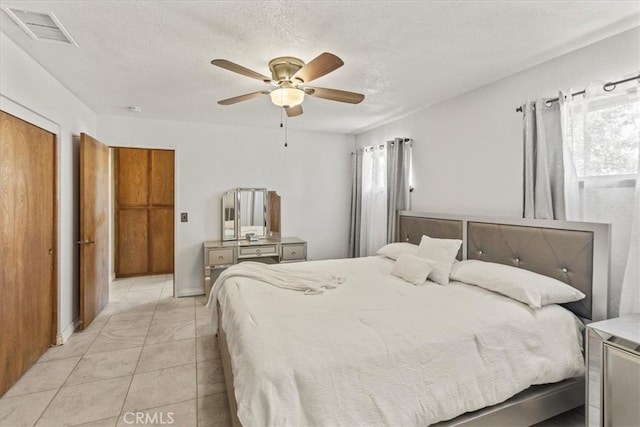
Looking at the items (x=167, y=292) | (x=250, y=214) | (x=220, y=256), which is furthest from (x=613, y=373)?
(x=167, y=292)

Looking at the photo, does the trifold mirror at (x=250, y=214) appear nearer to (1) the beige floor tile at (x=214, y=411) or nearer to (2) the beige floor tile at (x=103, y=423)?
(1) the beige floor tile at (x=214, y=411)

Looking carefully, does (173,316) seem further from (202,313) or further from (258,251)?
(258,251)

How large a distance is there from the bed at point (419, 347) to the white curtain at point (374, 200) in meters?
1.94

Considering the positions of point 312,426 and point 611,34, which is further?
point 611,34

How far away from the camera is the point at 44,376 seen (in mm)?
2428

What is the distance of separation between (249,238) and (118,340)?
2092mm

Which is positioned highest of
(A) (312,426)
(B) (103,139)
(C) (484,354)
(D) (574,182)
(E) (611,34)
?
(E) (611,34)

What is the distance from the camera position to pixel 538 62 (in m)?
2.47

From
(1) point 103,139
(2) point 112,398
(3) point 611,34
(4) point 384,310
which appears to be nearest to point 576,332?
(4) point 384,310

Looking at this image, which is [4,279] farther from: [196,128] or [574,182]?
[574,182]

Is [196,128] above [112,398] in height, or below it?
above

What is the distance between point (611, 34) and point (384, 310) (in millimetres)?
2345

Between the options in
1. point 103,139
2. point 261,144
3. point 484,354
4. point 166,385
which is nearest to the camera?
point 484,354

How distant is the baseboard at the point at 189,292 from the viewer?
4.45 meters
